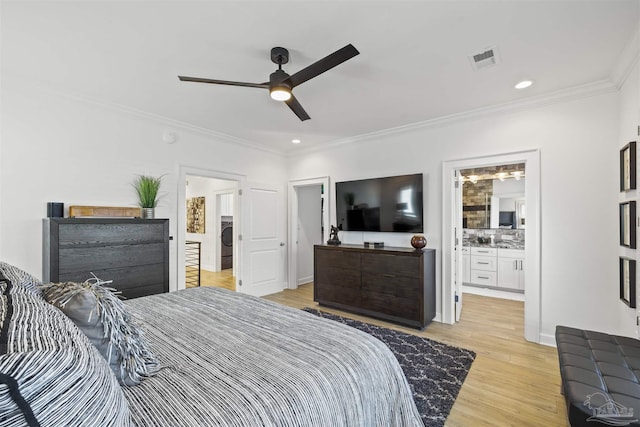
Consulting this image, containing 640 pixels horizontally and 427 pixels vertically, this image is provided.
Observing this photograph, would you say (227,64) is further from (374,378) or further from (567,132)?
(567,132)

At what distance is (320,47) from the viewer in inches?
85.1

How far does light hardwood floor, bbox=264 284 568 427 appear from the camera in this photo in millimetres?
1909

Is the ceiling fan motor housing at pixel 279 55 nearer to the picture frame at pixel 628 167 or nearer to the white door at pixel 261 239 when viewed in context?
the white door at pixel 261 239

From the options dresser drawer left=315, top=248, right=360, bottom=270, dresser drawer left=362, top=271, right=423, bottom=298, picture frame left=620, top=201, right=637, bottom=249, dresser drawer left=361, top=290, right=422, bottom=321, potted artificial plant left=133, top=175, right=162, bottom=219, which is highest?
potted artificial plant left=133, top=175, right=162, bottom=219

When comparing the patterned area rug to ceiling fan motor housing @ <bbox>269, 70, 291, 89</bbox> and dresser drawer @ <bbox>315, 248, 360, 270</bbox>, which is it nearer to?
dresser drawer @ <bbox>315, 248, 360, 270</bbox>

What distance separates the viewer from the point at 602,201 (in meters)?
2.76

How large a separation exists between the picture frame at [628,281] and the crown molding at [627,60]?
159cm

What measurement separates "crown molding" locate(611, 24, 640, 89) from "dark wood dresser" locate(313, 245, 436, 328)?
7.80 ft

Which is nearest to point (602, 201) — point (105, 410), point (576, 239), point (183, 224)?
point (576, 239)

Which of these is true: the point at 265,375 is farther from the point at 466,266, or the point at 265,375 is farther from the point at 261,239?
the point at 466,266

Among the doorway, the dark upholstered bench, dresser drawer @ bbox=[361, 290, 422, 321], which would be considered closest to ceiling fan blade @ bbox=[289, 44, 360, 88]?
the dark upholstered bench

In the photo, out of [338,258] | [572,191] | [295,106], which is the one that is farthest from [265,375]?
[572,191]

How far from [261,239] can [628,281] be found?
4.48 m

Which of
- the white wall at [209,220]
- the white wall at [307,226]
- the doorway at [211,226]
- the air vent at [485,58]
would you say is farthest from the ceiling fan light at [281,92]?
the white wall at [209,220]
